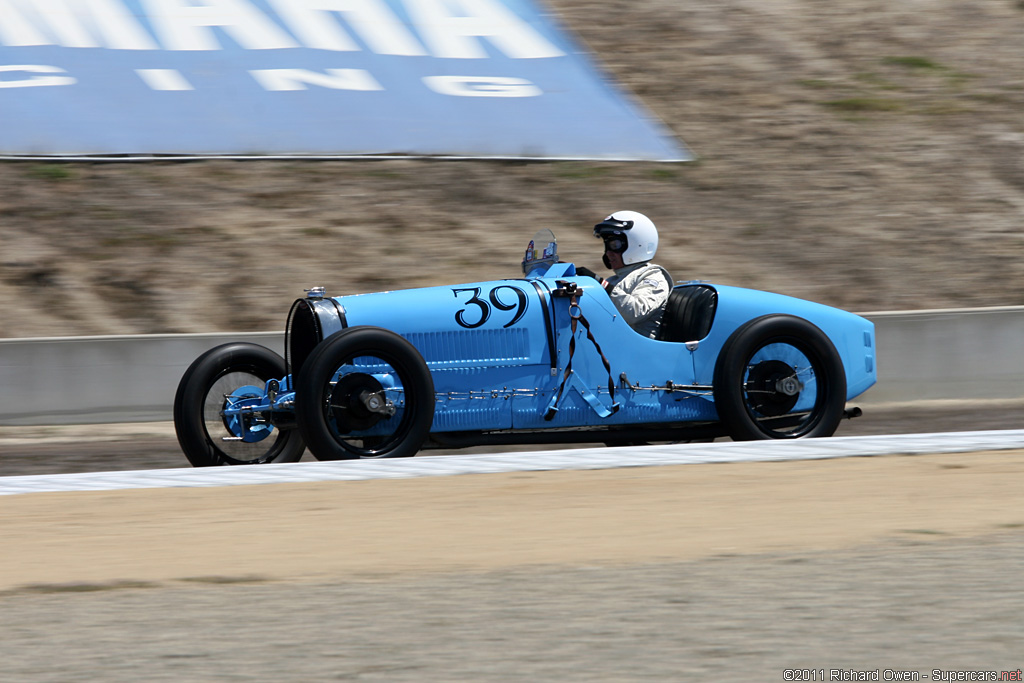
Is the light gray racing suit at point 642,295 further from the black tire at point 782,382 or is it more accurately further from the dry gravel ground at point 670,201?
the dry gravel ground at point 670,201

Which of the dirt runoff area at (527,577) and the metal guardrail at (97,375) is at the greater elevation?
the metal guardrail at (97,375)

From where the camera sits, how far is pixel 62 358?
11055mm

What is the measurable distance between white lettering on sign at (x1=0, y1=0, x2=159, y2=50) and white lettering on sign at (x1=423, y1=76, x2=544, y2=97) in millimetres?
4099

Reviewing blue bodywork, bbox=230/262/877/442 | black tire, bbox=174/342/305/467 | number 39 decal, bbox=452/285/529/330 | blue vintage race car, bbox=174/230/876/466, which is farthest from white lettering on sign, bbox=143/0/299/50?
number 39 decal, bbox=452/285/529/330

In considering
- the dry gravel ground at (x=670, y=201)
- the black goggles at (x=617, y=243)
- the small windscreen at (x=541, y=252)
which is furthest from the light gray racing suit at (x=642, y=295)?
the dry gravel ground at (x=670, y=201)

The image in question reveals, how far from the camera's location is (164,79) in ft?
57.8

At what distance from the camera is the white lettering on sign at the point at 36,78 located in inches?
672

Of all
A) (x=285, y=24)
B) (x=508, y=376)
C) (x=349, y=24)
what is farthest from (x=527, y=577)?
(x=349, y=24)

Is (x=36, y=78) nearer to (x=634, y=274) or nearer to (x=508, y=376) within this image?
(x=634, y=274)

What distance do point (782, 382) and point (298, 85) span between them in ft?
38.2

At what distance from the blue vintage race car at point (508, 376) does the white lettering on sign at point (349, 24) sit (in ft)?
37.8

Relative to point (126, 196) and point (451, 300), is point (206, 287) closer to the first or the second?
point (126, 196)

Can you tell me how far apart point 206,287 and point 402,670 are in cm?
1151

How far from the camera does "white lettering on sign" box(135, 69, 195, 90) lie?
17500mm
